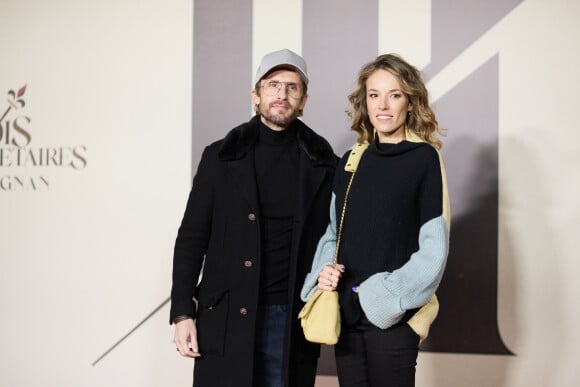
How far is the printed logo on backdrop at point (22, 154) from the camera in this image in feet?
11.3

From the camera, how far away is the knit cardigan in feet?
5.71

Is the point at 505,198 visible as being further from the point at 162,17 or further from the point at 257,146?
the point at 162,17

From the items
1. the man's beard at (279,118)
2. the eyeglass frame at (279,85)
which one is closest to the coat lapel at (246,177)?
the man's beard at (279,118)

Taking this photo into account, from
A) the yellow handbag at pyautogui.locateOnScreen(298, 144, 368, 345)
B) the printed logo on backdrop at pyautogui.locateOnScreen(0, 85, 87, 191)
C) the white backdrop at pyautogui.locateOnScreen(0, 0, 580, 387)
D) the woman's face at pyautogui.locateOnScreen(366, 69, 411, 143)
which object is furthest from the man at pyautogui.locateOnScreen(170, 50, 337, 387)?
the printed logo on backdrop at pyautogui.locateOnScreen(0, 85, 87, 191)

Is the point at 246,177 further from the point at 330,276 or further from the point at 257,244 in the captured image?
the point at 330,276

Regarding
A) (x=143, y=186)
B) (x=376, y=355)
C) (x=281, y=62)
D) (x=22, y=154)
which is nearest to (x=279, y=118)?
(x=281, y=62)

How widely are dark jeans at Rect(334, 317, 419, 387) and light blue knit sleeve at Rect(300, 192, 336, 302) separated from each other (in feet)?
0.60

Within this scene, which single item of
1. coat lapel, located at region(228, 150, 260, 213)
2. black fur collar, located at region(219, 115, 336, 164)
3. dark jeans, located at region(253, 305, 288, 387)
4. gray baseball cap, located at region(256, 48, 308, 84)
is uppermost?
gray baseball cap, located at region(256, 48, 308, 84)

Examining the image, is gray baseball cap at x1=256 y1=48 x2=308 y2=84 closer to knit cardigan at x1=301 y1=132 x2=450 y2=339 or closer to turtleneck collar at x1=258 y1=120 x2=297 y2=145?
turtleneck collar at x1=258 y1=120 x2=297 y2=145

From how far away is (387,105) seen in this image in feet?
6.31

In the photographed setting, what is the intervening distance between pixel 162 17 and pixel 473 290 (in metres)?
2.17

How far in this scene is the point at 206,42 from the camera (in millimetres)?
3252

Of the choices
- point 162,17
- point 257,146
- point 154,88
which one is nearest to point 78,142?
point 154,88

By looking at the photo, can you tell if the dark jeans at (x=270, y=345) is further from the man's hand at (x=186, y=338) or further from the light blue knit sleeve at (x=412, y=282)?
the light blue knit sleeve at (x=412, y=282)
